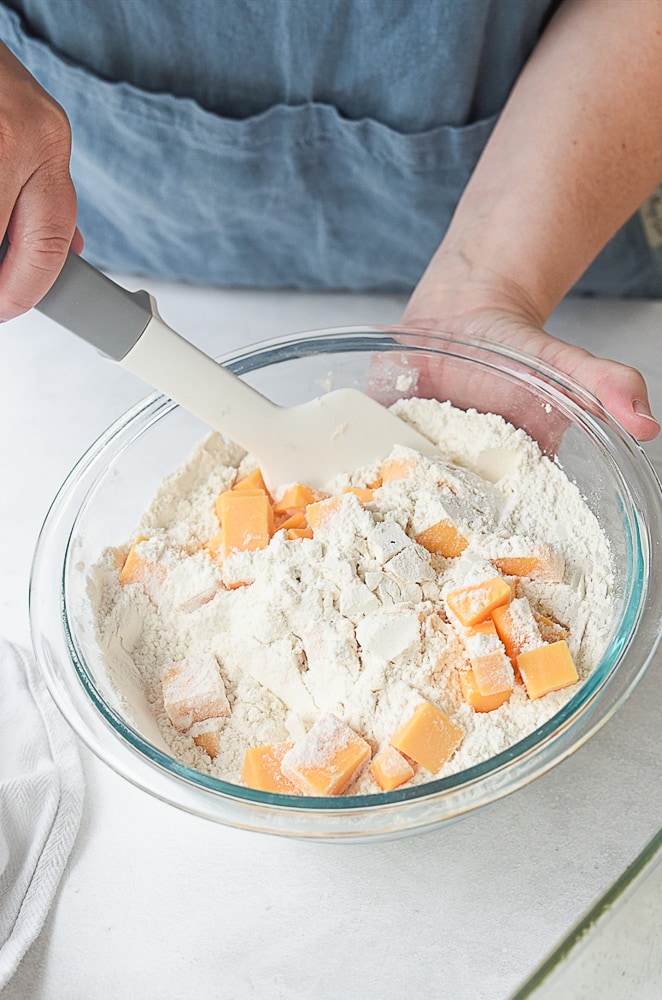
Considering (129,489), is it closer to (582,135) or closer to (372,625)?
(372,625)

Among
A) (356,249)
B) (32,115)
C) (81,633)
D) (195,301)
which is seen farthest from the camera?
(195,301)

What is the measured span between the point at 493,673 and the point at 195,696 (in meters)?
0.27

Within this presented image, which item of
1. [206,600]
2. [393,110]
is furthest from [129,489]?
[393,110]

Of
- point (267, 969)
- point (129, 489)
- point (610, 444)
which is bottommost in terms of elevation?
point (267, 969)

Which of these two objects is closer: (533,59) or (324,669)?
(324,669)

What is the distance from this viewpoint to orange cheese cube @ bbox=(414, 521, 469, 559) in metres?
0.95

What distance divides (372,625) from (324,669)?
0.20ft

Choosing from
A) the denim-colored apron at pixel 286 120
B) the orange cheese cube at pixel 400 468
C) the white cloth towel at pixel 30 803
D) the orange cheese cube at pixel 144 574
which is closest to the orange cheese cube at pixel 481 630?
the orange cheese cube at pixel 400 468

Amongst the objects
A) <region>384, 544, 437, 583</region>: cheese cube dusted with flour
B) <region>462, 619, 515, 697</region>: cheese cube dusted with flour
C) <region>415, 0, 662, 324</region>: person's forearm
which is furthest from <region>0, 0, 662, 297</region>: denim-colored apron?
<region>462, 619, 515, 697</region>: cheese cube dusted with flour

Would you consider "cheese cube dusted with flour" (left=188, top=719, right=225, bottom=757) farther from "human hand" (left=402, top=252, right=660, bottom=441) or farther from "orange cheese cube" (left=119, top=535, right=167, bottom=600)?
"human hand" (left=402, top=252, right=660, bottom=441)

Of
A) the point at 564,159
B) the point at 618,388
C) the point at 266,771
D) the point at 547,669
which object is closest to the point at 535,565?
the point at 547,669

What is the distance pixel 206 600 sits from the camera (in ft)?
3.14

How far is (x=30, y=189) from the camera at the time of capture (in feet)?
2.66

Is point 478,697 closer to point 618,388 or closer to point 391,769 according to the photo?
point 391,769
